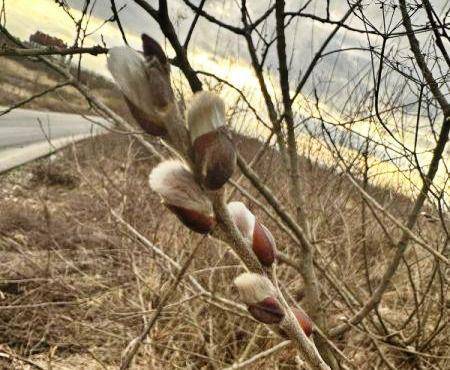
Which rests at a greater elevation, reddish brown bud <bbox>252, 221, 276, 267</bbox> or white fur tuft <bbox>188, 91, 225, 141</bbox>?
white fur tuft <bbox>188, 91, 225, 141</bbox>

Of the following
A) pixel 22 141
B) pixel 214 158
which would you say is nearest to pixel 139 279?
pixel 214 158

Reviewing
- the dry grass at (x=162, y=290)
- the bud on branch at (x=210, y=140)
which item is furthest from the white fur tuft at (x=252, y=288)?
the dry grass at (x=162, y=290)

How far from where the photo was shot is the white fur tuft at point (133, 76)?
451mm

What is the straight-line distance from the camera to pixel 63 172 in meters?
10.4

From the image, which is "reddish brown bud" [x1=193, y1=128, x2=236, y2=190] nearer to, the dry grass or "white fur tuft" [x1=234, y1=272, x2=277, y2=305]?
"white fur tuft" [x1=234, y1=272, x2=277, y2=305]

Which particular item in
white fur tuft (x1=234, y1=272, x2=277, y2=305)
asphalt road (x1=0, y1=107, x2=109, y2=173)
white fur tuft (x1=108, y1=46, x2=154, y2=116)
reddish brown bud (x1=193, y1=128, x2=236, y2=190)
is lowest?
asphalt road (x1=0, y1=107, x2=109, y2=173)

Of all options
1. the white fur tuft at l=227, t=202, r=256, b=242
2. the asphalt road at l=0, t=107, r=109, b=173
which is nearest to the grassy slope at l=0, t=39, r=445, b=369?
the white fur tuft at l=227, t=202, r=256, b=242

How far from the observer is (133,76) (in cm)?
45

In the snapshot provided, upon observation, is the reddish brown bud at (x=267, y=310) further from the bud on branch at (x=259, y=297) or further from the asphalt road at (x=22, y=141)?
Answer: the asphalt road at (x=22, y=141)

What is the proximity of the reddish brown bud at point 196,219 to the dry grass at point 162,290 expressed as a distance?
1364 mm

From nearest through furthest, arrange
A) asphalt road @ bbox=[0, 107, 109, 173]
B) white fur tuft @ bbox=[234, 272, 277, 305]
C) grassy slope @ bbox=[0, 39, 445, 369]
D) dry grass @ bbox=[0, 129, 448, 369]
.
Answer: white fur tuft @ bbox=[234, 272, 277, 305] → dry grass @ bbox=[0, 129, 448, 369] → grassy slope @ bbox=[0, 39, 445, 369] → asphalt road @ bbox=[0, 107, 109, 173]

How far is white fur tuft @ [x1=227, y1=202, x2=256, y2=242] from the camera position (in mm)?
617

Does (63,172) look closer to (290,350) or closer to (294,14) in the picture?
(290,350)

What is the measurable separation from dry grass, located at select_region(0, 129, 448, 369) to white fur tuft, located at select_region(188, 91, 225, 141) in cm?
144
